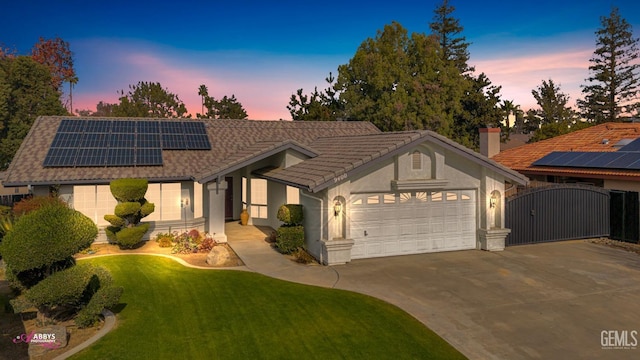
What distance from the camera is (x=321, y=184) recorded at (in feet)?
47.0

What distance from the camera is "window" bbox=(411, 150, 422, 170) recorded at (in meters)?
16.2

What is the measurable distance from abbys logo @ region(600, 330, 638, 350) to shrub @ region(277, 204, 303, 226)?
1005cm

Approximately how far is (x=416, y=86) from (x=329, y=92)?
11789mm

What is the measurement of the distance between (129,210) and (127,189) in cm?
84

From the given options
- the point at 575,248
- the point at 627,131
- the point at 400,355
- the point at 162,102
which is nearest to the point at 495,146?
the point at 627,131

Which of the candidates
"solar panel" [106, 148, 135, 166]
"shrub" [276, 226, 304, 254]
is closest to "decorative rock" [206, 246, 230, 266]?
"shrub" [276, 226, 304, 254]

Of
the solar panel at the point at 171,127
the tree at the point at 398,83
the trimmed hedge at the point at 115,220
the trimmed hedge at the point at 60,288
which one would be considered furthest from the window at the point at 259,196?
the tree at the point at 398,83

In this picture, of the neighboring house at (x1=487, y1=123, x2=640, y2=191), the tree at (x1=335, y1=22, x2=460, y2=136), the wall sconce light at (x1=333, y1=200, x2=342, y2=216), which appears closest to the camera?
the wall sconce light at (x1=333, y1=200, x2=342, y2=216)

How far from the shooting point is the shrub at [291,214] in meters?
16.3

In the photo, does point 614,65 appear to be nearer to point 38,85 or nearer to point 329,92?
point 329,92

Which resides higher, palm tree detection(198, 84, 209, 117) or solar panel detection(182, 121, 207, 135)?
palm tree detection(198, 84, 209, 117)

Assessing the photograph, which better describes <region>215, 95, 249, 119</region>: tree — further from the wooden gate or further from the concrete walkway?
the wooden gate

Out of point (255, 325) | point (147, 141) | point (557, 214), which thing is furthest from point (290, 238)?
point (557, 214)

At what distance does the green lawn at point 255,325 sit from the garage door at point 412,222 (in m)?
4.09
